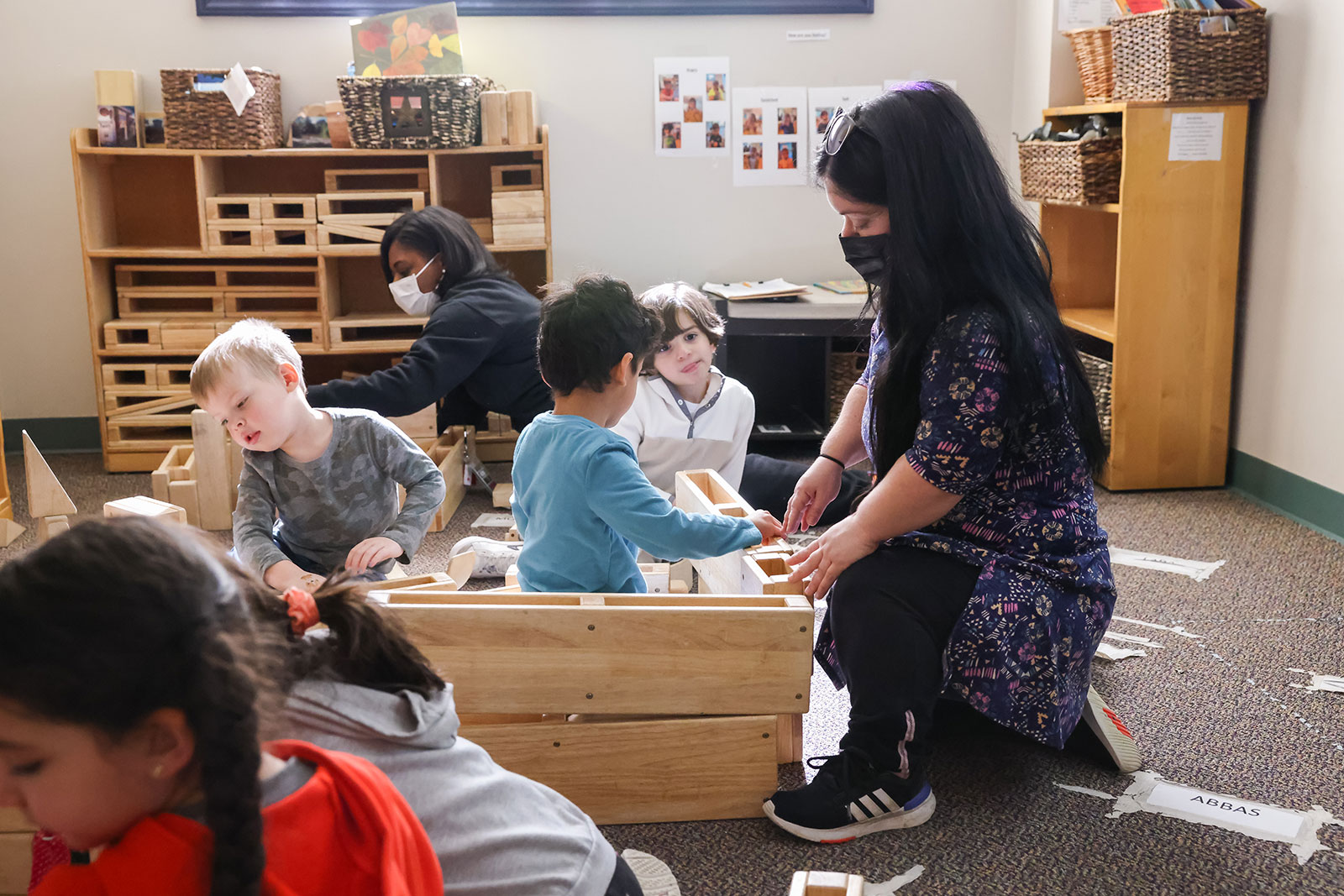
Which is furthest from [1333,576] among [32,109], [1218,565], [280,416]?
[32,109]

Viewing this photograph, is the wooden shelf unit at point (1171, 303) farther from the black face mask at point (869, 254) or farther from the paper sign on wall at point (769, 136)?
the black face mask at point (869, 254)

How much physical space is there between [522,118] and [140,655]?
3.24 metres

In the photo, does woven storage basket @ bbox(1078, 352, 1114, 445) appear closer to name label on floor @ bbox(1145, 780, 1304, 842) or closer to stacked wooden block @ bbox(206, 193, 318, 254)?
name label on floor @ bbox(1145, 780, 1304, 842)

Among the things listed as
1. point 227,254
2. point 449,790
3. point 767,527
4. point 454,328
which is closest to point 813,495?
point 767,527

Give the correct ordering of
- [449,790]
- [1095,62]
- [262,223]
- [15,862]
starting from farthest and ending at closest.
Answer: [262,223] → [1095,62] → [15,862] → [449,790]

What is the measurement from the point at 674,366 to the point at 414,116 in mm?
1575

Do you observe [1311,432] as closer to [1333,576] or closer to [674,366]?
[1333,576]

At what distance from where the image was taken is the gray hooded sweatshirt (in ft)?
3.00

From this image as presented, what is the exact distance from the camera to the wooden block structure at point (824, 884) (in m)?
1.29

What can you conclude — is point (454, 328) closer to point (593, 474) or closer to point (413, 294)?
point (413, 294)

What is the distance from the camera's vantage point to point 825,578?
168cm

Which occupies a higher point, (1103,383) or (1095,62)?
(1095,62)

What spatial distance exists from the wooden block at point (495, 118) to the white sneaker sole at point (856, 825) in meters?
2.66

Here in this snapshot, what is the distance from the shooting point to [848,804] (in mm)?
1618
